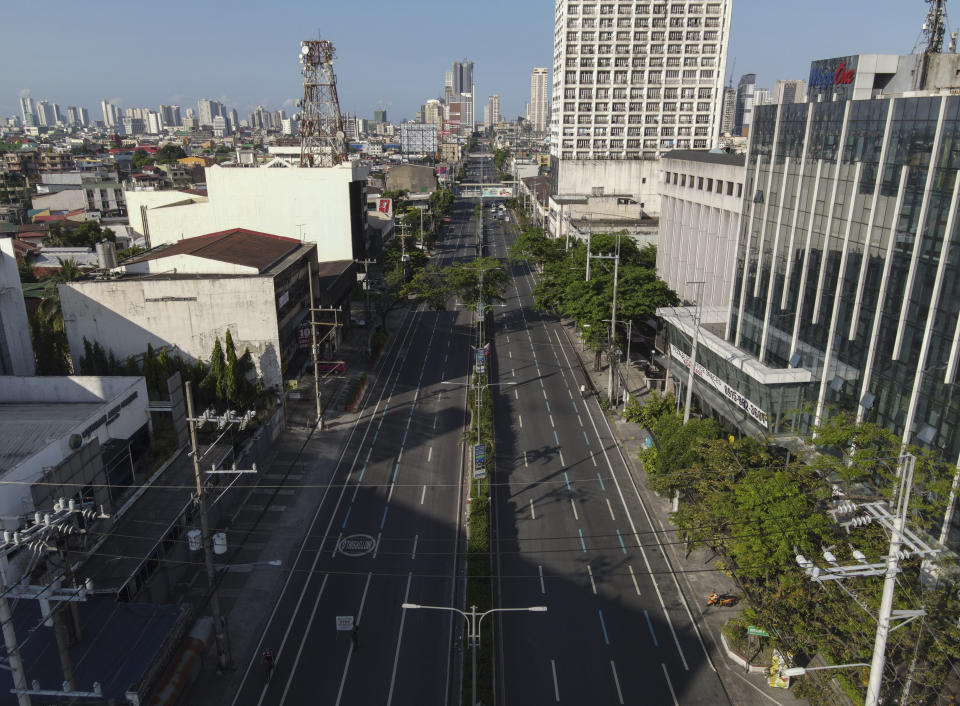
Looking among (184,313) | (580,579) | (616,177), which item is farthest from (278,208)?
(616,177)

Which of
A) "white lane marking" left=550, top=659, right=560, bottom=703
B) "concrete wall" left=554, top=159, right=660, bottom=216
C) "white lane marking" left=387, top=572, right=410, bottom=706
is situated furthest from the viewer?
"concrete wall" left=554, top=159, right=660, bottom=216

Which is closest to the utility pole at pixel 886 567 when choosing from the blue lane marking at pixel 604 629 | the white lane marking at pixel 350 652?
the blue lane marking at pixel 604 629

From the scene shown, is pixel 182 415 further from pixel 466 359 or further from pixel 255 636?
pixel 466 359

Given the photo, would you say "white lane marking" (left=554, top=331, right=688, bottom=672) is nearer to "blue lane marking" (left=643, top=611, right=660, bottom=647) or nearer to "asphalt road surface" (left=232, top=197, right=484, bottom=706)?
"blue lane marking" (left=643, top=611, right=660, bottom=647)

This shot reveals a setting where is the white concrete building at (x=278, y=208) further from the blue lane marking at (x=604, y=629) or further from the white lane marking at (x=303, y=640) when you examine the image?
the blue lane marking at (x=604, y=629)

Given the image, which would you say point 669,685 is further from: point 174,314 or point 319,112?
point 319,112

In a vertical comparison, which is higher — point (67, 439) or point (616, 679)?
point (67, 439)

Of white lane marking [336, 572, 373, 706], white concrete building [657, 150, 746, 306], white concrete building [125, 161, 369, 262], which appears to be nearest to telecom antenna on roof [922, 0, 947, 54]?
white concrete building [657, 150, 746, 306]
